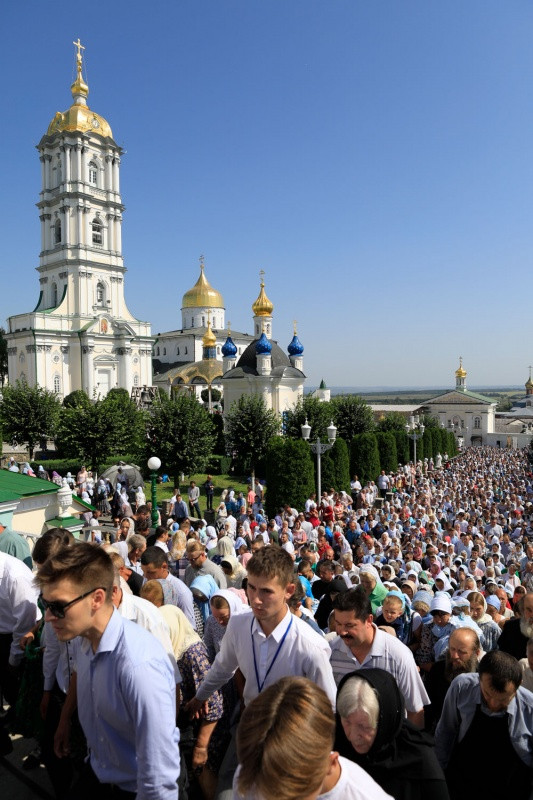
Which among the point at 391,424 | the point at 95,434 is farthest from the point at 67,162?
the point at 391,424

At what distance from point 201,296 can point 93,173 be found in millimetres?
25275

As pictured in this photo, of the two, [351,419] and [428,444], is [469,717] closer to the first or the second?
[351,419]

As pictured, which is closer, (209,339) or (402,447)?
(402,447)

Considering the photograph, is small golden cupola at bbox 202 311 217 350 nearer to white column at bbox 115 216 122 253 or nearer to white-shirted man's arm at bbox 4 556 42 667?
white column at bbox 115 216 122 253

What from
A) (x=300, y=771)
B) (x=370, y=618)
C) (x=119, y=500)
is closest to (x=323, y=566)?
(x=370, y=618)

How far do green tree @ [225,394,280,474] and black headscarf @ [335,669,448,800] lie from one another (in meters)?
29.3

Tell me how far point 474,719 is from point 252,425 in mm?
29340

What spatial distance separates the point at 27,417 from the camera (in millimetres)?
36406

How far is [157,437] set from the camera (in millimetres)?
28656

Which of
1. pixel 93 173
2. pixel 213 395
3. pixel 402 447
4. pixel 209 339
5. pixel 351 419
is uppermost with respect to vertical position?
pixel 93 173

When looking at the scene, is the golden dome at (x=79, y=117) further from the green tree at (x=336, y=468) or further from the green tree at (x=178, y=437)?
the green tree at (x=336, y=468)

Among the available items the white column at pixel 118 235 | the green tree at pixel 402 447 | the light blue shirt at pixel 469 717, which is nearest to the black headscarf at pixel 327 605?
the light blue shirt at pixel 469 717

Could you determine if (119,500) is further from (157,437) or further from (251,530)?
(157,437)

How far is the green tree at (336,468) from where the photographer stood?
25.3m
